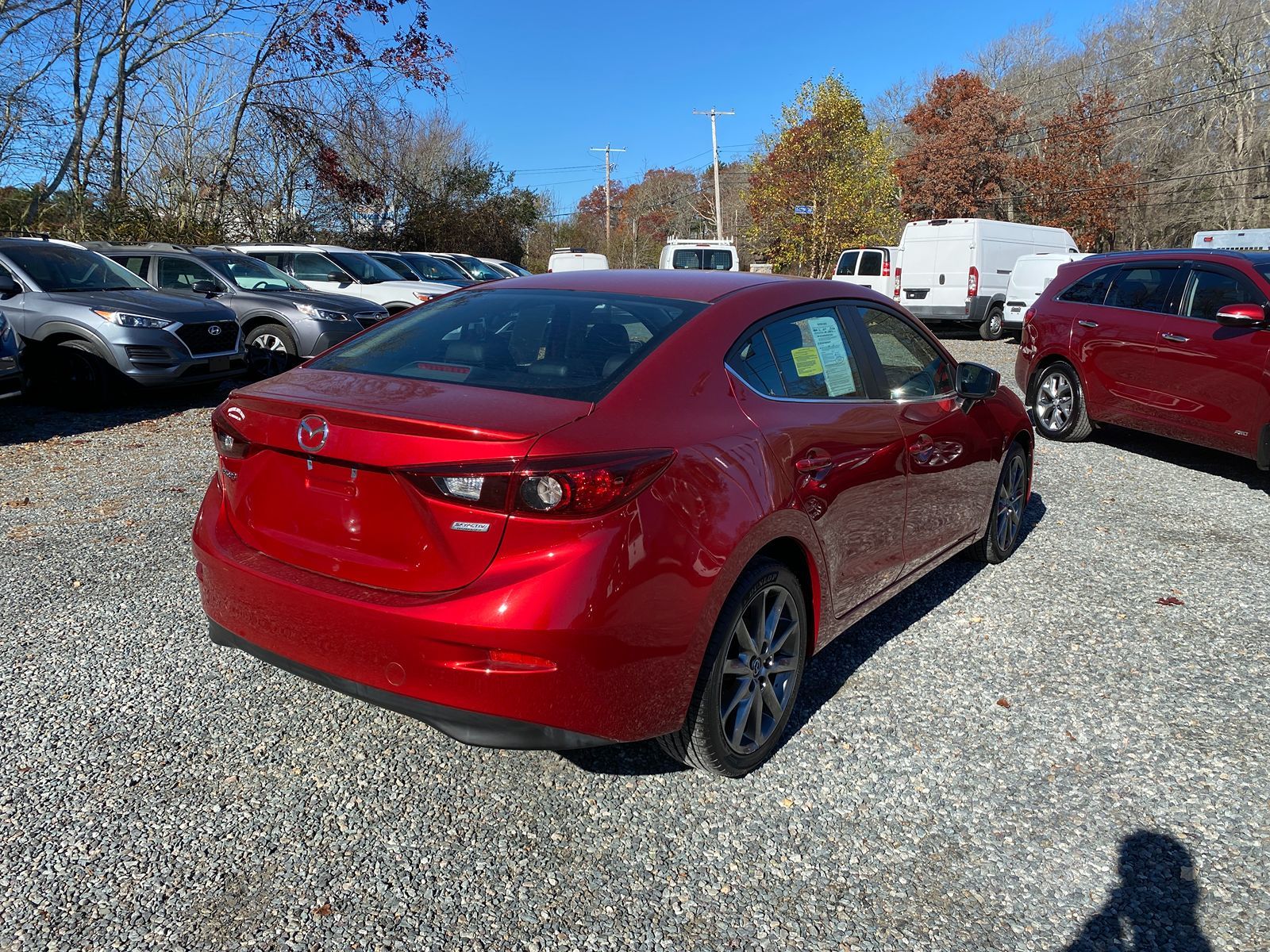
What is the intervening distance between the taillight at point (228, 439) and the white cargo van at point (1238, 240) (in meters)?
19.6

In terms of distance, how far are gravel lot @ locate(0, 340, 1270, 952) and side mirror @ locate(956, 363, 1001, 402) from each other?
107cm

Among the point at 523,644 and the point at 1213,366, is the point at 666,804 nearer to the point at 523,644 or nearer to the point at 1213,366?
the point at 523,644

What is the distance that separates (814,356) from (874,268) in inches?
788

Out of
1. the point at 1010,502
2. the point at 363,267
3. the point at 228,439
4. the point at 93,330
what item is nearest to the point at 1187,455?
the point at 1010,502

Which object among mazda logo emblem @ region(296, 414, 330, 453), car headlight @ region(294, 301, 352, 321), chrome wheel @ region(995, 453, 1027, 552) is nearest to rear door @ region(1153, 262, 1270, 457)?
chrome wheel @ region(995, 453, 1027, 552)

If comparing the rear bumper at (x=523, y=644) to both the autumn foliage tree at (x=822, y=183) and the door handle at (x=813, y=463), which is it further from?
the autumn foliage tree at (x=822, y=183)

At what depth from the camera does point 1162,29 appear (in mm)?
42344

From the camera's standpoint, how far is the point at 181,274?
1195cm

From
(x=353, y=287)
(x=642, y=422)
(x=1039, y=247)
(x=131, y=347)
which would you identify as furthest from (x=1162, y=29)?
(x=642, y=422)

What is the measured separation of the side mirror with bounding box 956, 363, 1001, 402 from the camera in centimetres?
441

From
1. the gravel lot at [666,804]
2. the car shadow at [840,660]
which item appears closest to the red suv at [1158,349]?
the car shadow at [840,660]

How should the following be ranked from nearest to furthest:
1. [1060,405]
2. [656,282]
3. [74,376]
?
[656,282] → [1060,405] → [74,376]

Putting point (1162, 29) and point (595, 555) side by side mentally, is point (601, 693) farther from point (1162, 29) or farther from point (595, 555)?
point (1162, 29)

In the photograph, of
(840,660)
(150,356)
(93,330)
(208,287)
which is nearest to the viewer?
(840,660)
